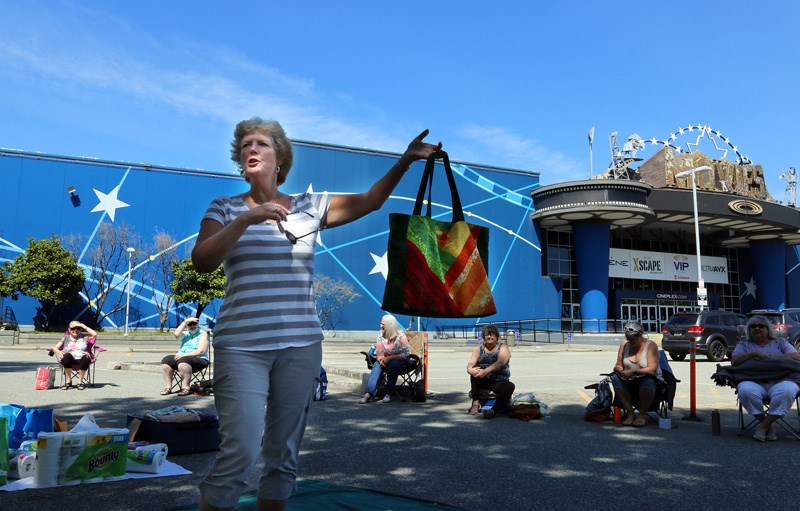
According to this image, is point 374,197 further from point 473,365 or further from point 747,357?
point 473,365

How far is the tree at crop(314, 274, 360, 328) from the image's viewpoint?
39.2m

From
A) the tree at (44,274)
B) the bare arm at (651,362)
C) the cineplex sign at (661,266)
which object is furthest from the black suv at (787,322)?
the tree at (44,274)

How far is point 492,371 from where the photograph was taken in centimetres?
859

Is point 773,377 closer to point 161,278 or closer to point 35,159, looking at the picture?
point 161,278

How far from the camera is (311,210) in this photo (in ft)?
8.55

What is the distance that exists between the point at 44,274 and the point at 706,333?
32.3 meters

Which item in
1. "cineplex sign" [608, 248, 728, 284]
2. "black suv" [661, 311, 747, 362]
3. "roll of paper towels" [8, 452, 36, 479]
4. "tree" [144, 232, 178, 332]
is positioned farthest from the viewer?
"cineplex sign" [608, 248, 728, 284]

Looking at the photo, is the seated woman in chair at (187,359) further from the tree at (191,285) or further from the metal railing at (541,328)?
the metal railing at (541,328)

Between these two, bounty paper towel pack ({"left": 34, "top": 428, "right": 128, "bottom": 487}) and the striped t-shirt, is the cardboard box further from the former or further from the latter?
the striped t-shirt

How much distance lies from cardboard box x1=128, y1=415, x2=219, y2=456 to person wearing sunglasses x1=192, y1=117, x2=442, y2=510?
141 inches

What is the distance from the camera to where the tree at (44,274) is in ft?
Result: 112

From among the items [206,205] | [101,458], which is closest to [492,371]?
[101,458]

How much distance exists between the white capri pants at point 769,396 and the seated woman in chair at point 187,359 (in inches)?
303

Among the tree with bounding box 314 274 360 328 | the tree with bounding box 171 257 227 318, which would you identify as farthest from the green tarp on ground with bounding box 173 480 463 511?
the tree with bounding box 314 274 360 328
